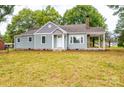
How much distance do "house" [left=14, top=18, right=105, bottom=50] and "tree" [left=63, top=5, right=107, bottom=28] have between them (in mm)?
161

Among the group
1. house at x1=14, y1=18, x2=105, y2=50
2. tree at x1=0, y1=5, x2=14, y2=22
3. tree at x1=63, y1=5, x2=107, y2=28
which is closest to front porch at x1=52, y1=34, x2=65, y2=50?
house at x1=14, y1=18, x2=105, y2=50

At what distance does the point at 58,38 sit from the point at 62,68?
89.6 inches

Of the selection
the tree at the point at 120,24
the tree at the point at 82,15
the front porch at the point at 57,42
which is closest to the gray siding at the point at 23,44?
the front porch at the point at 57,42

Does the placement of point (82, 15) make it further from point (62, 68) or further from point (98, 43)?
point (62, 68)

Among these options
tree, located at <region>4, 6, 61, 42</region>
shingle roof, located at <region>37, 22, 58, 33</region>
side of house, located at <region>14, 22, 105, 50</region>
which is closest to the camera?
tree, located at <region>4, 6, 61, 42</region>

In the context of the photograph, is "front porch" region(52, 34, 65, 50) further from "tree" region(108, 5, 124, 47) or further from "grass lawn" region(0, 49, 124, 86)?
"tree" region(108, 5, 124, 47)

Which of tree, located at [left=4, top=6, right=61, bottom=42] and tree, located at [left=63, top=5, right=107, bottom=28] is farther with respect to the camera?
tree, located at [left=63, top=5, right=107, bottom=28]

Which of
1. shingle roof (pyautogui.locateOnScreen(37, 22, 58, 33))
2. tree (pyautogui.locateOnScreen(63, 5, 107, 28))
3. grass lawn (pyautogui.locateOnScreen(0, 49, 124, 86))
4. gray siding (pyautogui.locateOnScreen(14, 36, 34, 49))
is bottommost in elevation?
grass lawn (pyautogui.locateOnScreen(0, 49, 124, 86))

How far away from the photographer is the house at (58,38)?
851 centimetres

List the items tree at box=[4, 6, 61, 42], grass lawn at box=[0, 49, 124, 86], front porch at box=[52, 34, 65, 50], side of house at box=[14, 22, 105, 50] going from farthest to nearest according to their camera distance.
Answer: front porch at box=[52, 34, 65, 50] < side of house at box=[14, 22, 105, 50] < tree at box=[4, 6, 61, 42] < grass lawn at box=[0, 49, 124, 86]

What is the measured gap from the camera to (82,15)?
844cm

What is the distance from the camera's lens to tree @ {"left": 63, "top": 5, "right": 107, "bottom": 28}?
824 cm

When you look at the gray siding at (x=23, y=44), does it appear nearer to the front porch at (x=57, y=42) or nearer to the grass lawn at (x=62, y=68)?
the grass lawn at (x=62, y=68)

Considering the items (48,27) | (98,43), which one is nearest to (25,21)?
(98,43)
